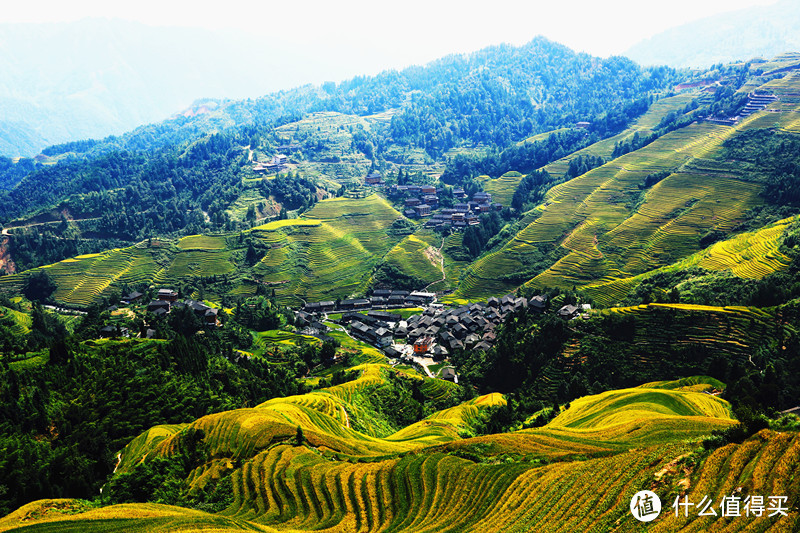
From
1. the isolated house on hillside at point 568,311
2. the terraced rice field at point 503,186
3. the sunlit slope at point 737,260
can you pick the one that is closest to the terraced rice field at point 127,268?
the isolated house on hillside at point 568,311

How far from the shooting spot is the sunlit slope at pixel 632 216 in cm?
6662

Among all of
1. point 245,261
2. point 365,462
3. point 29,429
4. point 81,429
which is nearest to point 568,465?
point 365,462

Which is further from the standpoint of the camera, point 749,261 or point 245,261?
point 245,261

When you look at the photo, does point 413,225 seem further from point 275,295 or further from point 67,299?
point 67,299

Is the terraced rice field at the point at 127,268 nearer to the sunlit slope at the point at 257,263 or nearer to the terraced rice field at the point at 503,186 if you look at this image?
the sunlit slope at the point at 257,263

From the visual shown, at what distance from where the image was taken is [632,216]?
75.4m

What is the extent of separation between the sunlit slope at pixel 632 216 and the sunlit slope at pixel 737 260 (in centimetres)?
98

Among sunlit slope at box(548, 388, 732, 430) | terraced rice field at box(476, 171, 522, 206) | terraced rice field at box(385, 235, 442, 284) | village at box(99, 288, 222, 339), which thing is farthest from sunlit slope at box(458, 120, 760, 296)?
village at box(99, 288, 222, 339)

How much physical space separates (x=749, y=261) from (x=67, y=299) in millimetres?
84543

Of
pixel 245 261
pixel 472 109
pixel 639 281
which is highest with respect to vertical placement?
pixel 472 109

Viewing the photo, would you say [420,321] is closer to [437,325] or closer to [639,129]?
[437,325]

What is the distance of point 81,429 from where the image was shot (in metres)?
34.7

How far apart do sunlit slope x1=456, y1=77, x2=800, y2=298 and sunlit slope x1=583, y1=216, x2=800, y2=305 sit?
98cm

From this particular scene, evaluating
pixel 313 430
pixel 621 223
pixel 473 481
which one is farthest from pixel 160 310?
pixel 621 223
